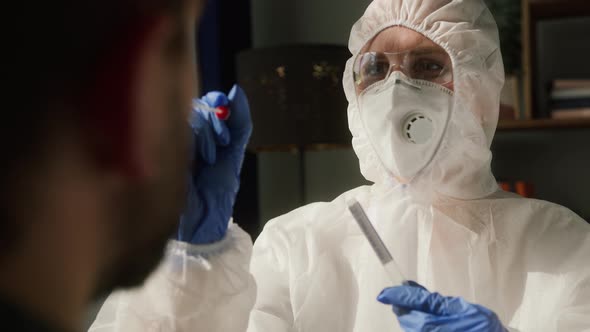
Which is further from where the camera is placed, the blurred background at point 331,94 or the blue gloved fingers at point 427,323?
the blurred background at point 331,94

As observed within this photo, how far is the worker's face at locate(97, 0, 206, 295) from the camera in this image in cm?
38

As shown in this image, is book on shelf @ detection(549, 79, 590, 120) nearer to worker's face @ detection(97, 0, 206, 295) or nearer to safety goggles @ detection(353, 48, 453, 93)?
safety goggles @ detection(353, 48, 453, 93)

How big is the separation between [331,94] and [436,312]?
1.13m

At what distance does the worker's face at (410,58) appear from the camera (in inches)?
48.8

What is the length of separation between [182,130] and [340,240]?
2.89 feet

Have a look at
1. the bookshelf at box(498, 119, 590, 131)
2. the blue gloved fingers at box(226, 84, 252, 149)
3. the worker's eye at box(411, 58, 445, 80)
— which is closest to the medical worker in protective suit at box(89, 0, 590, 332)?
the worker's eye at box(411, 58, 445, 80)

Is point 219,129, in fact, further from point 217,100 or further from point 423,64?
point 423,64

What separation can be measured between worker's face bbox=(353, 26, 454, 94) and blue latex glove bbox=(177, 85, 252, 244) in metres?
0.37

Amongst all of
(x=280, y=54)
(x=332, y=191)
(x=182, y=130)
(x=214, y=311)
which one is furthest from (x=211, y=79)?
(x=182, y=130)

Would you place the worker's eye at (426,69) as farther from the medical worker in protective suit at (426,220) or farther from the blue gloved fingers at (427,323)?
the blue gloved fingers at (427,323)

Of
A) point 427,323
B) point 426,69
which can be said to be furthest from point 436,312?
point 426,69

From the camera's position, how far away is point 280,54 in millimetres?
1930

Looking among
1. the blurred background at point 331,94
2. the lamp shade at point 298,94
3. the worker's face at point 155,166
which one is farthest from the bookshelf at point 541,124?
the worker's face at point 155,166

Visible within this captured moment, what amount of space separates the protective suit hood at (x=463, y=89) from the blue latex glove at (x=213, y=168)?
1.20 feet
